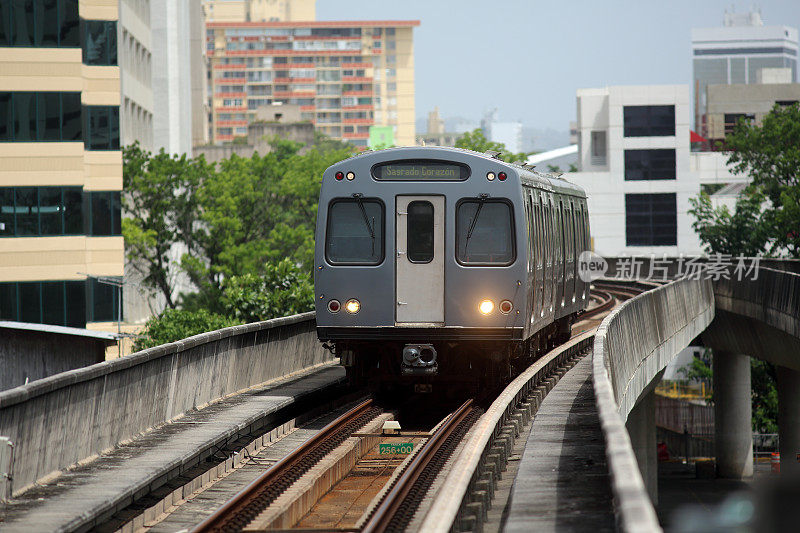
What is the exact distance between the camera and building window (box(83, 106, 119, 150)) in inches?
1818

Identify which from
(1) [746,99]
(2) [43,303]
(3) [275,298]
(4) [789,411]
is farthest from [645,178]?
(3) [275,298]

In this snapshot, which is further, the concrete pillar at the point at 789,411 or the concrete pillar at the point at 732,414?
the concrete pillar at the point at 732,414

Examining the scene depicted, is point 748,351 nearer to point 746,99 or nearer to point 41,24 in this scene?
point 41,24

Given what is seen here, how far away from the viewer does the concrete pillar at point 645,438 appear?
36719 mm

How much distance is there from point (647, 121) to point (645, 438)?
53.2 m

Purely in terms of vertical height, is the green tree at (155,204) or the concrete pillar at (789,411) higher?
the green tree at (155,204)

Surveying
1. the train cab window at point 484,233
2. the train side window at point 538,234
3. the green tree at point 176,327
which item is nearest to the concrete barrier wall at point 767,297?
the train side window at point 538,234

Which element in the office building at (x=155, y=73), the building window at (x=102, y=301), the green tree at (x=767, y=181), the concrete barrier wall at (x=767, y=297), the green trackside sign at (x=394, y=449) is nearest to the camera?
the green trackside sign at (x=394, y=449)

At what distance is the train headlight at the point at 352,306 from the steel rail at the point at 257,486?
1.36 meters

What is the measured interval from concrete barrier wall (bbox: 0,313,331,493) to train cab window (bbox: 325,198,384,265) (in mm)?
1874

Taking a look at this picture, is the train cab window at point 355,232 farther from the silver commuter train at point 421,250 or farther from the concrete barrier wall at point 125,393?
the concrete barrier wall at point 125,393

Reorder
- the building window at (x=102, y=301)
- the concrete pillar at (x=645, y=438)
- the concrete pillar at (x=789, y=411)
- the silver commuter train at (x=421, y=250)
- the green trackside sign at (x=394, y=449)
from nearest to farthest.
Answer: the green trackside sign at (x=394, y=449)
the silver commuter train at (x=421, y=250)
the concrete pillar at (x=645, y=438)
the concrete pillar at (x=789, y=411)
the building window at (x=102, y=301)

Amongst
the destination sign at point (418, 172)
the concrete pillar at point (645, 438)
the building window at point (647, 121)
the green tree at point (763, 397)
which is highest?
the building window at point (647, 121)

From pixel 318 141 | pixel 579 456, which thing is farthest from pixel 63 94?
pixel 318 141
